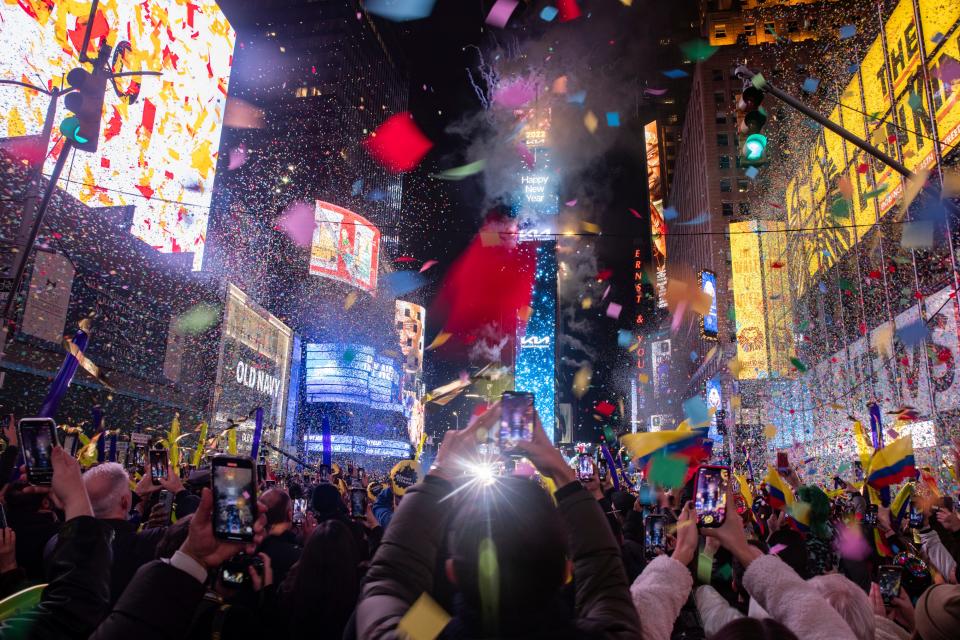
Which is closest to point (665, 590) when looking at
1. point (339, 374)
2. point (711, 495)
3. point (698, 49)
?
point (711, 495)

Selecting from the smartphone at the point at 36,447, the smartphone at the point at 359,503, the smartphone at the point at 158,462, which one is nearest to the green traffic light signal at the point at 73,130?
the smartphone at the point at 158,462

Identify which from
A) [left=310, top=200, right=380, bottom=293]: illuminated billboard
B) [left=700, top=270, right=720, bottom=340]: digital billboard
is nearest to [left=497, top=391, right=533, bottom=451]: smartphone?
[left=700, top=270, right=720, bottom=340]: digital billboard

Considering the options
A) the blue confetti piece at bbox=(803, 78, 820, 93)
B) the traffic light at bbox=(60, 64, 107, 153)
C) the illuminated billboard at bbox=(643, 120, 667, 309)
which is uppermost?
the illuminated billboard at bbox=(643, 120, 667, 309)

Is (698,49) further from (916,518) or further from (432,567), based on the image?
(432,567)

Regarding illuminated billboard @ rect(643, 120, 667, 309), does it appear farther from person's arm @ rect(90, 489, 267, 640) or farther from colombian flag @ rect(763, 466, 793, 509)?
person's arm @ rect(90, 489, 267, 640)

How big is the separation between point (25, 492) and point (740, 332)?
4450 centimetres

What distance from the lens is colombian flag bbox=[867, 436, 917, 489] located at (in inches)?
280

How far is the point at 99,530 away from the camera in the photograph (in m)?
2.32

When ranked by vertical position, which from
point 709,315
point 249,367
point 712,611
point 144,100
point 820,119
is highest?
point 144,100

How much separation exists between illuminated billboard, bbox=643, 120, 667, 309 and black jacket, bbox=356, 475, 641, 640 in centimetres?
9765

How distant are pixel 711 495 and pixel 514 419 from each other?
884 millimetres

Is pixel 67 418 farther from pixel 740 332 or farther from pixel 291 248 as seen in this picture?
pixel 291 248

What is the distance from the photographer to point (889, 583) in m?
3.00

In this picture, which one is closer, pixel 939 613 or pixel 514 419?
pixel 939 613
